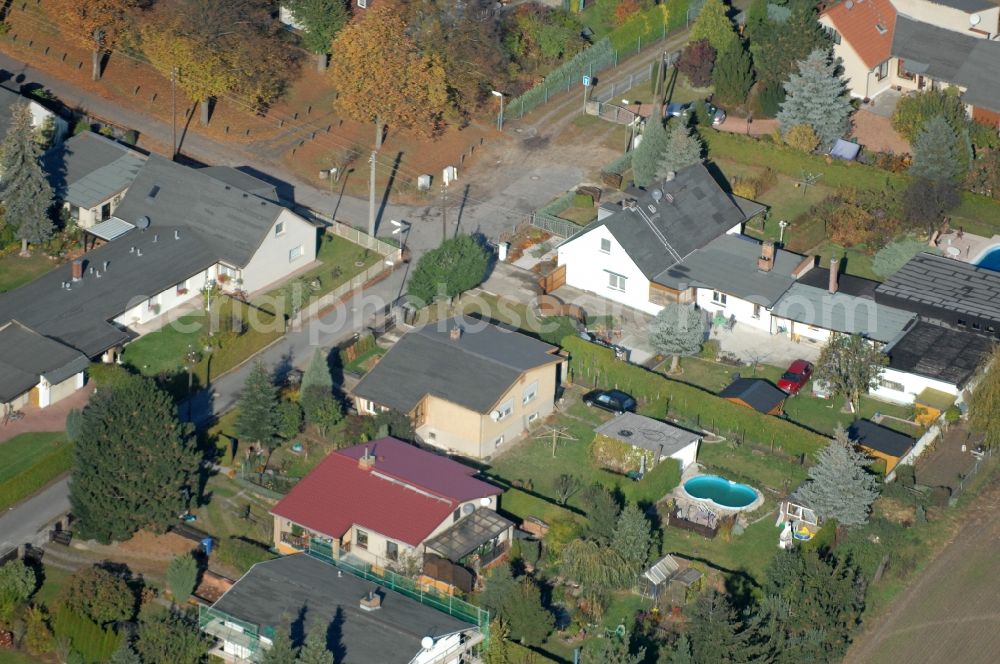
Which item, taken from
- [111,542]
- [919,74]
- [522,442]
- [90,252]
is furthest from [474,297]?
[919,74]

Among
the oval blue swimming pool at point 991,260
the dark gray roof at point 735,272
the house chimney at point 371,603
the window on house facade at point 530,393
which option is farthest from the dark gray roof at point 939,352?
the house chimney at point 371,603

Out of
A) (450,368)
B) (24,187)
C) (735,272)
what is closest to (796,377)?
(735,272)

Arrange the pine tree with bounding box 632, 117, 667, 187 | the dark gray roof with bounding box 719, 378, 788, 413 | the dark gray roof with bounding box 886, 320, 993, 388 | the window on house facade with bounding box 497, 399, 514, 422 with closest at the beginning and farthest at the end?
the window on house facade with bounding box 497, 399, 514, 422 < the dark gray roof with bounding box 719, 378, 788, 413 < the dark gray roof with bounding box 886, 320, 993, 388 < the pine tree with bounding box 632, 117, 667, 187

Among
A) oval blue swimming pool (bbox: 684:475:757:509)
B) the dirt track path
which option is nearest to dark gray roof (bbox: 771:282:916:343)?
oval blue swimming pool (bbox: 684:475:757:509)

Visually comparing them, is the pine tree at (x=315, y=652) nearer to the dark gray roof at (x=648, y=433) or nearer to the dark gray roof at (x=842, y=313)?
the dark gray roof at (x=648, y=433)

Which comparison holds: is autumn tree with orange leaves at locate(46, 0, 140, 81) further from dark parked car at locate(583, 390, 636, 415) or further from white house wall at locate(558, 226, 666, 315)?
dark parked car at locate(583, 390, 636, 415)

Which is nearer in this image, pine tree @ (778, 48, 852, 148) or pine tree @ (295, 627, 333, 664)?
pine tree @ (295, 627, 333, 664)
